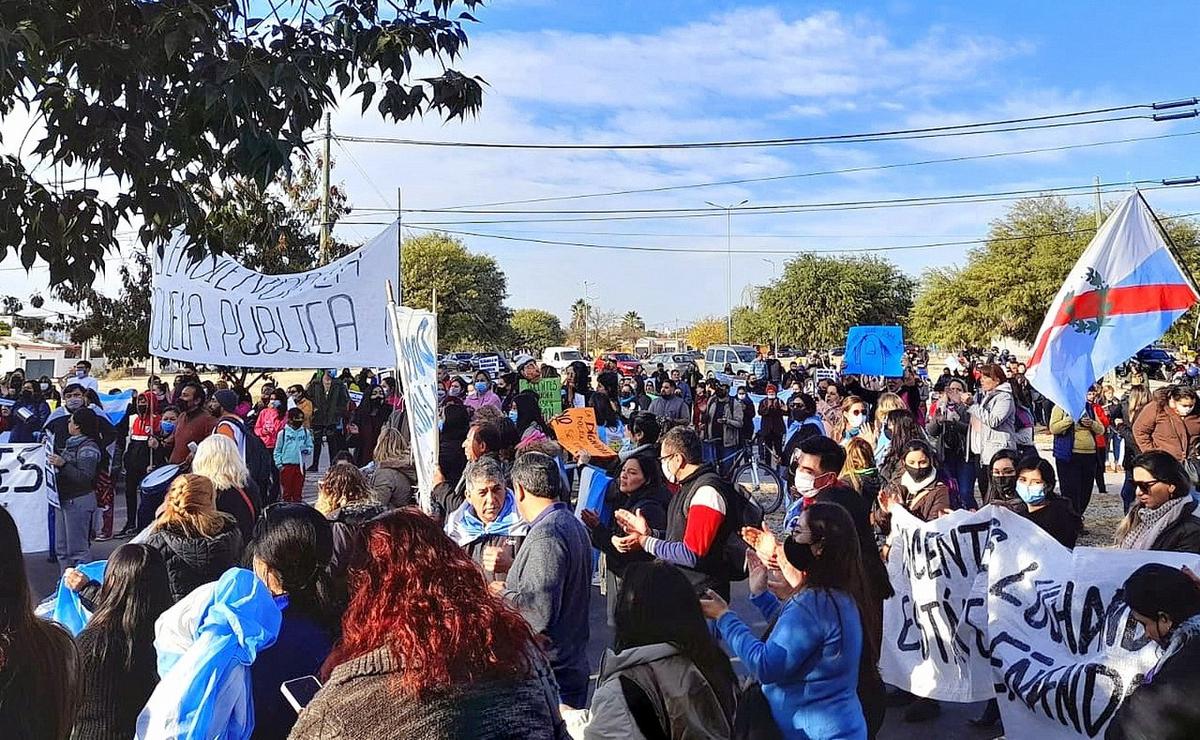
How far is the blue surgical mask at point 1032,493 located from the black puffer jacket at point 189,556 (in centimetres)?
432

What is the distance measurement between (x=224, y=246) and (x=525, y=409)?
7142 mm

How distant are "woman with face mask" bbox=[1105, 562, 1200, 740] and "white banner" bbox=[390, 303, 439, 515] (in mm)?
3698

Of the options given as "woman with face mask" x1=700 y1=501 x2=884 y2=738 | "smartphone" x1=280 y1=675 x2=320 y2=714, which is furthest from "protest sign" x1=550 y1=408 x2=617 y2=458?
"smartphone" x1=280 y1=675 x2=320 y2=714

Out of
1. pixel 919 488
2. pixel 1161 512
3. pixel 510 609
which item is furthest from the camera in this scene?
pixel 919 488

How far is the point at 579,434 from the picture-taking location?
30.0ft

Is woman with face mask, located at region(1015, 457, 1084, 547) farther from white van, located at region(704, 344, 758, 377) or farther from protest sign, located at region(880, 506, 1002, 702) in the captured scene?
white van, located at region(704, 344, 758, 377)

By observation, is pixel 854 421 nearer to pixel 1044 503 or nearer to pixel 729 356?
pixel 1044 503

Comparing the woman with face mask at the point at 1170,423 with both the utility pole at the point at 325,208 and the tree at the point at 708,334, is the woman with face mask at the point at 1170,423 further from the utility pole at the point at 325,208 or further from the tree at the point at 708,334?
the tree at the point at 708,334

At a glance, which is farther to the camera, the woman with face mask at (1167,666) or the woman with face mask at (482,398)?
the woman with face mask at (482,398)

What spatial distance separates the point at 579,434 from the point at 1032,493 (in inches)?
180

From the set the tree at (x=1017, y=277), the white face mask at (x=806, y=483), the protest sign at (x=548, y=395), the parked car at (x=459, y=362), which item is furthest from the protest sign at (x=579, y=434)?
the tree at (x=1017, y=277)

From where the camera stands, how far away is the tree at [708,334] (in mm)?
85812

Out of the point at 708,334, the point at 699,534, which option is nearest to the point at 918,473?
the point at 699,534

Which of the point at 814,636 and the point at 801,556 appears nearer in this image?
the point at 814,636
